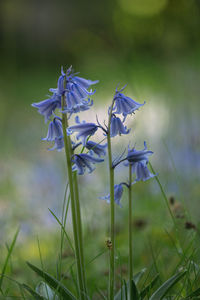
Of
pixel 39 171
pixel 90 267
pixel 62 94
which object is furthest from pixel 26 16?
pixel 62 94

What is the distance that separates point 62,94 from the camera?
127cm

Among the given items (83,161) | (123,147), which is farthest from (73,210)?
(123,147)

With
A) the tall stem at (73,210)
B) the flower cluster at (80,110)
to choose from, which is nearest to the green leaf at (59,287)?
the tall stem at (73,210)

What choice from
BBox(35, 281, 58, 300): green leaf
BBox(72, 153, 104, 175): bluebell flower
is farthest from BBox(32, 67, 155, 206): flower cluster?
BBox(35, 281, 58, 300): green leaf

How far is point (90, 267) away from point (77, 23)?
918cm

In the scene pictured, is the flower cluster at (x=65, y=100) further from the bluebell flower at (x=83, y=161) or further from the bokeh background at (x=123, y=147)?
the bokeh background at (x=123, y=147)

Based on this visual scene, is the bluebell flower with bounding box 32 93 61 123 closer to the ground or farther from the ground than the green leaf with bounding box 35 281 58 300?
farther from the ground

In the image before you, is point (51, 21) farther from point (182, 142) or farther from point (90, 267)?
point (90, 267)

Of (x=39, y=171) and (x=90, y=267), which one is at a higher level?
(x=39, y=171)

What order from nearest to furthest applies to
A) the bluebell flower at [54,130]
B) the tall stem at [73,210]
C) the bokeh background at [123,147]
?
the tall stem at [73,210], the bluebell flower at [54,130], the bokeh background at [123,147]

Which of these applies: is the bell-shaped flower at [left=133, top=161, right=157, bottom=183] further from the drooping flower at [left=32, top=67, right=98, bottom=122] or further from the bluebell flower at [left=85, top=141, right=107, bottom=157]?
the drooping flower at [left=32, top=67, right=98, bottom=122]

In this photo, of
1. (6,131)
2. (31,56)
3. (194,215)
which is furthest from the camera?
(31,56)

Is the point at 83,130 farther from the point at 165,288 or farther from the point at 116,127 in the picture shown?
the point at 165,288

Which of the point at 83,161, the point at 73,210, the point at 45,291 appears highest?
the point at 83,161
